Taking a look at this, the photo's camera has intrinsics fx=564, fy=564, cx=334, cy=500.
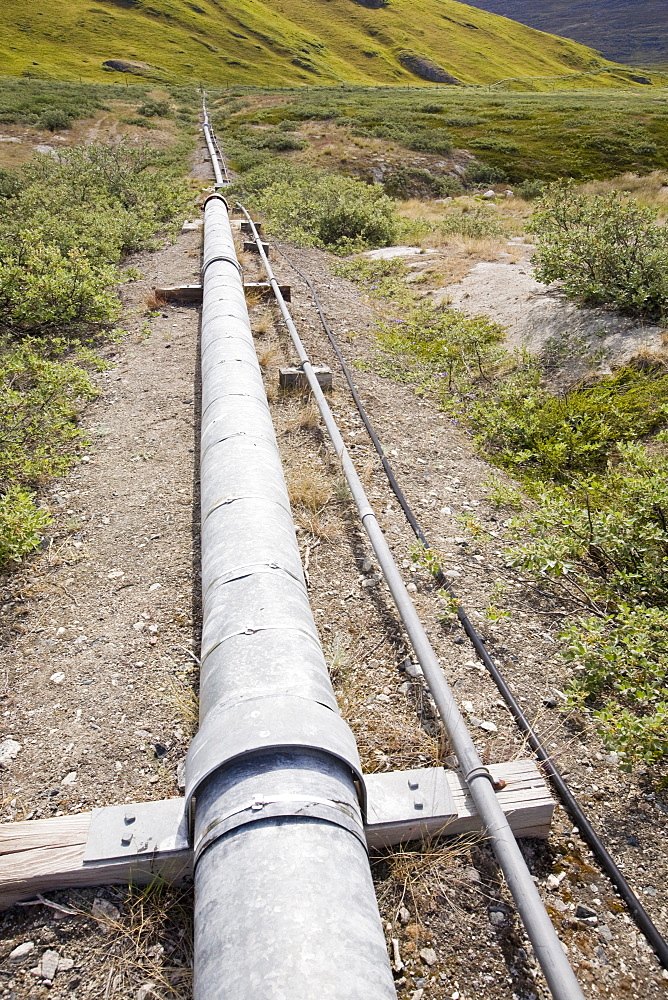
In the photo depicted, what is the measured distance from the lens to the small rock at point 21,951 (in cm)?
277

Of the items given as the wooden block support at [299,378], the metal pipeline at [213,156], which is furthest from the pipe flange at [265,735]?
the metal pipeline at [213,156]

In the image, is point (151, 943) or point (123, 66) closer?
point (151, 943)

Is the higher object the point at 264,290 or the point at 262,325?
the point at 264,290

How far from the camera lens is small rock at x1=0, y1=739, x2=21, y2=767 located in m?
3.72

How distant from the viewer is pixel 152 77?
62.6m

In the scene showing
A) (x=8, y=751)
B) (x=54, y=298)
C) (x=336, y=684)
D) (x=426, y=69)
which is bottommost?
(x=8, y=751)

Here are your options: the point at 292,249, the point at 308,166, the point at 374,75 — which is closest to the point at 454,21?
the point at 374,75

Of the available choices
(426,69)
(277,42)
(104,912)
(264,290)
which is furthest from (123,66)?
(104,912)

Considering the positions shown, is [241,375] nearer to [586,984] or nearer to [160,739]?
[160,739]

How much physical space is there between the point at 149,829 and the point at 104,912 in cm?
46

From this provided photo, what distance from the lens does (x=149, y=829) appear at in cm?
296

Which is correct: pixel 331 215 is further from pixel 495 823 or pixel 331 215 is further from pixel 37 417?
pixel 495 823

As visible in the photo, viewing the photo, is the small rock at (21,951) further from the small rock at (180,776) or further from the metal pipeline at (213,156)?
the metal pipeline at (213,156)

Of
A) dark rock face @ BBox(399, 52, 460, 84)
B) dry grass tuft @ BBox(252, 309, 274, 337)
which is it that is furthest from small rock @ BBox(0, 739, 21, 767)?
dark rock face @ BBox(399, 52, 460, 84)
